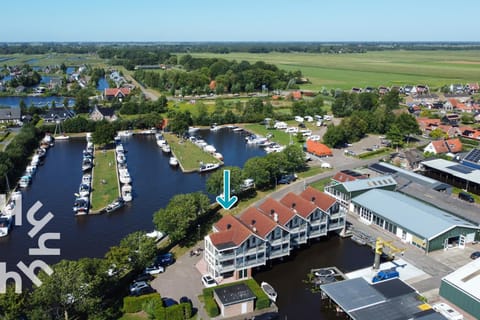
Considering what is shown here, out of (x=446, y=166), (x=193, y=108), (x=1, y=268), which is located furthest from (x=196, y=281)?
(x=193, y=108)

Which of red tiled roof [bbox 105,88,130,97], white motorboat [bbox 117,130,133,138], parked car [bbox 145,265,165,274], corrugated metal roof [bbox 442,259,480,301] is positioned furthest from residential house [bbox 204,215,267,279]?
red tiled roof [bbox 105,88,130,97]

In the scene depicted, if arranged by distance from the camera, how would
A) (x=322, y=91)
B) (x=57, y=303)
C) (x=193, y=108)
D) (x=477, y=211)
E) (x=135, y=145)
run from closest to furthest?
(x=57, y=303), (x=477, y=211), (x=135, y=145), (x=193, y=108), (x=322, y=91)

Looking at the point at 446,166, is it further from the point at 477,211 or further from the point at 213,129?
the point at 213,129

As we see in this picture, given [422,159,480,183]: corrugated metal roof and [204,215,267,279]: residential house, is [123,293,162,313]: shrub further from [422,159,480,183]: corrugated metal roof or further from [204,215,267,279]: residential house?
[422,159,480,183]: corrugated metal roof

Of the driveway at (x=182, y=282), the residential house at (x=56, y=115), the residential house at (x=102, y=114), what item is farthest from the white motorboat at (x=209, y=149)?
the residential house at (x=56, y=115)

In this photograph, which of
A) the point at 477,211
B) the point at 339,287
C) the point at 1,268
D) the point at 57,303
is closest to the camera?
the point at 57,303

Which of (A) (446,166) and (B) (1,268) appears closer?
(B) (1,268)
